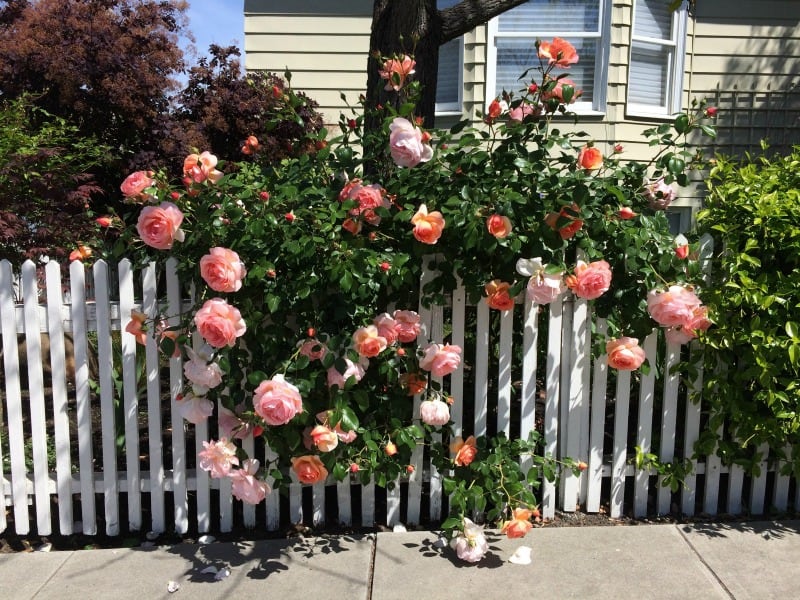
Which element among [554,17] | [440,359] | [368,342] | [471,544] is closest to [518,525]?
[471,544]

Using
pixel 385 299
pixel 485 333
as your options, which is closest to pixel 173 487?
pixel 385 299

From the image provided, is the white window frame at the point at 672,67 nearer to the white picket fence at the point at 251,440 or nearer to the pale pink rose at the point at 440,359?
the white picket fence at the point at 251,440

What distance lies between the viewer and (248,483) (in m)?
2.87

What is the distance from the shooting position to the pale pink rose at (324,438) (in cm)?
269

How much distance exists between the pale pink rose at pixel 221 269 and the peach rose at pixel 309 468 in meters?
0.81

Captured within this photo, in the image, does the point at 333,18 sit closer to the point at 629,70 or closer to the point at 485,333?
the point at 629,70

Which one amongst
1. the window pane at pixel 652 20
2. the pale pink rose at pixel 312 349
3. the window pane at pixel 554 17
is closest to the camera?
the pale pink rose at pixel 312 349

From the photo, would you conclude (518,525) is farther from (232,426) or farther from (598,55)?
(598,55)

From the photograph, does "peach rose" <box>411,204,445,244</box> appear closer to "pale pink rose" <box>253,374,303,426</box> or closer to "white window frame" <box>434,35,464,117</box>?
"pale pink rose" <box>253,374,303,426</box>

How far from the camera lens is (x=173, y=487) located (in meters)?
3.19

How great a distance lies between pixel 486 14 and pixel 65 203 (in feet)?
10.9

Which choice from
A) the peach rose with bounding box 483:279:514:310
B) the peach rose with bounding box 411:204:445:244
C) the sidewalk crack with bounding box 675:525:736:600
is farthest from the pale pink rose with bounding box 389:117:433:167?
the sidewalk crack with bounding box 675:525:736:600

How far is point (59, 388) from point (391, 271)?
1.67 metres

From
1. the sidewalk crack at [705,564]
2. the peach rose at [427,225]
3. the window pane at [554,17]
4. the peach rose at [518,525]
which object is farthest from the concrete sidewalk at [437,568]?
the window pane at [554,17]
